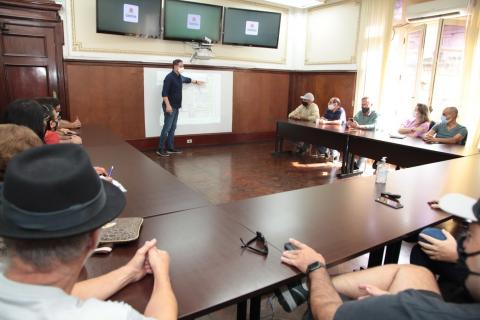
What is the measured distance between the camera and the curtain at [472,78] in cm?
461

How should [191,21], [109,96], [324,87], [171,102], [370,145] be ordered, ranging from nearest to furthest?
[370,145]
[109,96]
[171,102]
[191,21]
[324,87]

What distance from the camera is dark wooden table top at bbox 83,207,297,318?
0.99 metres

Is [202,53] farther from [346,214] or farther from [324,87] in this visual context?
[346,214]

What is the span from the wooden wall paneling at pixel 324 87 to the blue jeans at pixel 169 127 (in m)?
2.82

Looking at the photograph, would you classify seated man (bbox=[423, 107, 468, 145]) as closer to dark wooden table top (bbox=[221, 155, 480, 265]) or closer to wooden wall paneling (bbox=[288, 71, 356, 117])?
dark wooden table top (bbox=[221, 155, 480, 265])

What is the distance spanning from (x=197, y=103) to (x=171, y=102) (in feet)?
2.42

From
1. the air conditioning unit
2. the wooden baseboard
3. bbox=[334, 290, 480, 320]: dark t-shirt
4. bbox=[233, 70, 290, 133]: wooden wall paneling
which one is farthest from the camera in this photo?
bbox=[233, 70, 290, 133]: wooden wall paneling

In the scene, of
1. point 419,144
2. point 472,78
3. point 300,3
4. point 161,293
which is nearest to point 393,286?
point 161,293

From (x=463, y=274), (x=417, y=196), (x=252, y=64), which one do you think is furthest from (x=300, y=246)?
(x=252, y=64)

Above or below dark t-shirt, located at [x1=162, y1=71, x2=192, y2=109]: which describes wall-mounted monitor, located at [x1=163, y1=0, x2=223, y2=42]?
above

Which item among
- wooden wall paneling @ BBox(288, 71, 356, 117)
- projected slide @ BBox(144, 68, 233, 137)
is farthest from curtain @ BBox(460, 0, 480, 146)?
projected slide @ BBox(144, 68, 233, 137)

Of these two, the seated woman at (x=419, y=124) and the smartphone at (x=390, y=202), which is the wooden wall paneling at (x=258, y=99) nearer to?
the seated woman at (x=419, y=124)

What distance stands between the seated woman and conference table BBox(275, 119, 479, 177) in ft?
1.27

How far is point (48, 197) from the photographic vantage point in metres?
0.64
